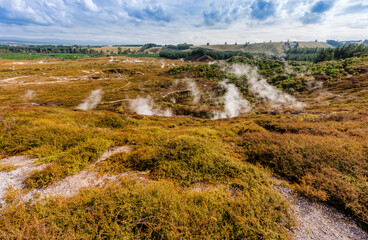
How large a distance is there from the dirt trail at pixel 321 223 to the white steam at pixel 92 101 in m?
57.1

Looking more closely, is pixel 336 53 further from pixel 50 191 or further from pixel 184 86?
pixel 50 191

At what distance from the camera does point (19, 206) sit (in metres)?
6.39

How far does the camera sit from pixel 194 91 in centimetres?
6944

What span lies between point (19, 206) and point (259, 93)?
6748 cm

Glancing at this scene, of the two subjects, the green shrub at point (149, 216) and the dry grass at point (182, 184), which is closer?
the green shrub at point (149, 216)

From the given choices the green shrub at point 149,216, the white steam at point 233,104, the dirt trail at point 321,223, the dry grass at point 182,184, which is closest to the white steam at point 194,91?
the white steam at point 233,104

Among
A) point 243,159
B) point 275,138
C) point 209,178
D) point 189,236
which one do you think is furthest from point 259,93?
point 189,236

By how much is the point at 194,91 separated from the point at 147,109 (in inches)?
1118

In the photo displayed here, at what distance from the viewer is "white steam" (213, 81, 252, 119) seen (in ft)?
154

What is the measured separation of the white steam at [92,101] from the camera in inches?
1943

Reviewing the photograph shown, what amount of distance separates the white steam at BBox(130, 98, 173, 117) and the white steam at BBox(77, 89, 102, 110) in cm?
1335

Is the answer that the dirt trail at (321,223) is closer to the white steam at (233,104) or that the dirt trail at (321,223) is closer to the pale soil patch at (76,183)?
the pale soil patch at (76,183)

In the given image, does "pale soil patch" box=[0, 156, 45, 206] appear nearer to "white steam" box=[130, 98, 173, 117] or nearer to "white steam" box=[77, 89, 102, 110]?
"white steam" box=[130, 98, 173, 117]

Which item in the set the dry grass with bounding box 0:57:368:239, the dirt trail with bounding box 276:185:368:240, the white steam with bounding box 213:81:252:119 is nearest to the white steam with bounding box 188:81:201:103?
the white steam with bounding box 213:81:252:119
